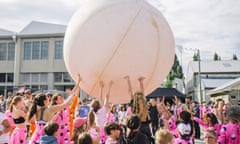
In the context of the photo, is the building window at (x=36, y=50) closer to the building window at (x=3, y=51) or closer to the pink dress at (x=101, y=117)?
the building window at (x=3, y=51)

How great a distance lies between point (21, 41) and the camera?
93.7 ft

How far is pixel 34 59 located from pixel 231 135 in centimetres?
2590

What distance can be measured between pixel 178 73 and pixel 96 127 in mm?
67632

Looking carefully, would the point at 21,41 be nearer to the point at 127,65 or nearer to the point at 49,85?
the point at 49,85

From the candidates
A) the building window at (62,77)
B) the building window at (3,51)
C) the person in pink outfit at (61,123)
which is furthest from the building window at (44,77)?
the person in pink outfit at (61,123)

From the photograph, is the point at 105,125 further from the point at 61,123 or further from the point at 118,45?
the point at 61,123

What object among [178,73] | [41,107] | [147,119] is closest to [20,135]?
[41,107]

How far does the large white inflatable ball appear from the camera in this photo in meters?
4.05

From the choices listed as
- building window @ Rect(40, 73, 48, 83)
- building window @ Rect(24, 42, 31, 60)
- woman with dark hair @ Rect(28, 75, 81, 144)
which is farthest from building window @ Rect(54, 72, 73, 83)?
woman with dark hair @ Rect(28, 75, 81, 144)

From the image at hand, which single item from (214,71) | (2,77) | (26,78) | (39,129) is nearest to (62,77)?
(26,78)

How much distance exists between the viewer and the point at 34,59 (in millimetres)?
28234

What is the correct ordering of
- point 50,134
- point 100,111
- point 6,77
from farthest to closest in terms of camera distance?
point 6,77 < point 100,111 < point 50,134

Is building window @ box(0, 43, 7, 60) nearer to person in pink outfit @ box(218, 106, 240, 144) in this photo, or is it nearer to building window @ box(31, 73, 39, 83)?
building window @ box(31, 73, 39, 83)

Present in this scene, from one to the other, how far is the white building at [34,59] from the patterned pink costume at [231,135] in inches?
935
